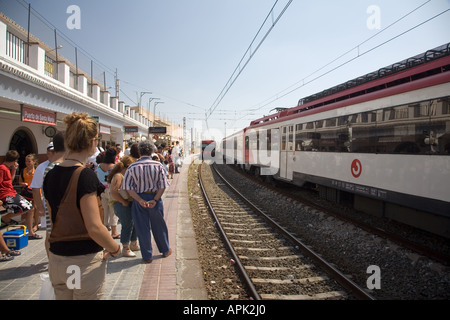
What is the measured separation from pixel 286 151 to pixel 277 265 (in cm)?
699

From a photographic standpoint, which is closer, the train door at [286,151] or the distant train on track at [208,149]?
the train door at [286,151]

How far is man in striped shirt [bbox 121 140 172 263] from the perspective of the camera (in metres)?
4.37

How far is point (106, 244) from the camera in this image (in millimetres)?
2113

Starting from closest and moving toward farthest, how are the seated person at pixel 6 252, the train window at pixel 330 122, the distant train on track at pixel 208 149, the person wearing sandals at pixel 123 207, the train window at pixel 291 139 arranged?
1. the seated person at pixel 6 252
2. the person wearing sandals at pixel 123 207
3. the train window at pixel 330 122
4. the train window at pixel 291 139
5. the distant train on track at pixel 208 149

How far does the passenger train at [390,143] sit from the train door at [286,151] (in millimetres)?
795

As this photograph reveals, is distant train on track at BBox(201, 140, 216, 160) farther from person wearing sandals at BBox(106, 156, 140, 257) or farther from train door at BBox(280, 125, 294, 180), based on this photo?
person wearing sandals at BBox(106, 156, 140, 257)

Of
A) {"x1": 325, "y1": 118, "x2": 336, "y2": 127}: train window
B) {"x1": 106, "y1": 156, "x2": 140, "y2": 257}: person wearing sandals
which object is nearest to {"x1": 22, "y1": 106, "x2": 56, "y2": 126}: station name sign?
{"x1": 106, "y1": 156, "x2": 140, "y2": 257}: person wearing sandals

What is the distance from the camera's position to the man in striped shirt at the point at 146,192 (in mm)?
4371

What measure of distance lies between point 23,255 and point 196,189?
30.4 ft

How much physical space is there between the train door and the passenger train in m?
0.79

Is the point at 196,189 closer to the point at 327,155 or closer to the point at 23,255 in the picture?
the point at 327,155

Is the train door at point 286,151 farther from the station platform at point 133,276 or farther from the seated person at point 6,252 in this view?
the seated person at point 6,252

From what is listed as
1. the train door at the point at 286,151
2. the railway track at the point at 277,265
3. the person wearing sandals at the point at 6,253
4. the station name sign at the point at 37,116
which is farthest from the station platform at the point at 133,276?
the train door at the point at 286,151
